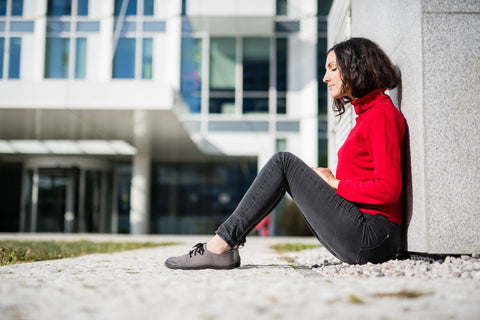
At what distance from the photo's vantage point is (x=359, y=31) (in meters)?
5.04

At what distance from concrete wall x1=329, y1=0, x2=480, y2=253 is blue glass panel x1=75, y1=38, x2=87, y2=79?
635 inches

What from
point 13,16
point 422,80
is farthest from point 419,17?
point 13,16

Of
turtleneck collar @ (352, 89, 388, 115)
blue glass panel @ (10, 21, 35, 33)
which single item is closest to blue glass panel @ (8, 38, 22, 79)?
blue glass panel @ (10, 21, 35, 33)

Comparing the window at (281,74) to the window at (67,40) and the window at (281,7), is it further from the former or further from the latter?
the window at (67,40)

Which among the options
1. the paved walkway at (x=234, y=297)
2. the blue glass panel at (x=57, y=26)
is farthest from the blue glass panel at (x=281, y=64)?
the paved walkway at (x=234, y=297)

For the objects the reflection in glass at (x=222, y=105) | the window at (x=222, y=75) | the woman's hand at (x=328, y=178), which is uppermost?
the window at (x=222, y=75)

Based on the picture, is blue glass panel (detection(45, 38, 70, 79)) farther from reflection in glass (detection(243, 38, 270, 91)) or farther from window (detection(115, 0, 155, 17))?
reflection in glass (detection(243, 38, 270, 91))

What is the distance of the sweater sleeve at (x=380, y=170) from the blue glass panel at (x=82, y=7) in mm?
16974

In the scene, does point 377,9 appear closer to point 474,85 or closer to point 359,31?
point 359,31

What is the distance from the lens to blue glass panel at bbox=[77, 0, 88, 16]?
18.1 m

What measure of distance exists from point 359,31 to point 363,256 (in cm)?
272

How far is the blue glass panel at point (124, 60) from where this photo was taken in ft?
59.1

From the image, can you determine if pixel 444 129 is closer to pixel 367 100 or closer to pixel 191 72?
pixel 367 100

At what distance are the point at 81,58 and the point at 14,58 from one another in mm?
2242
